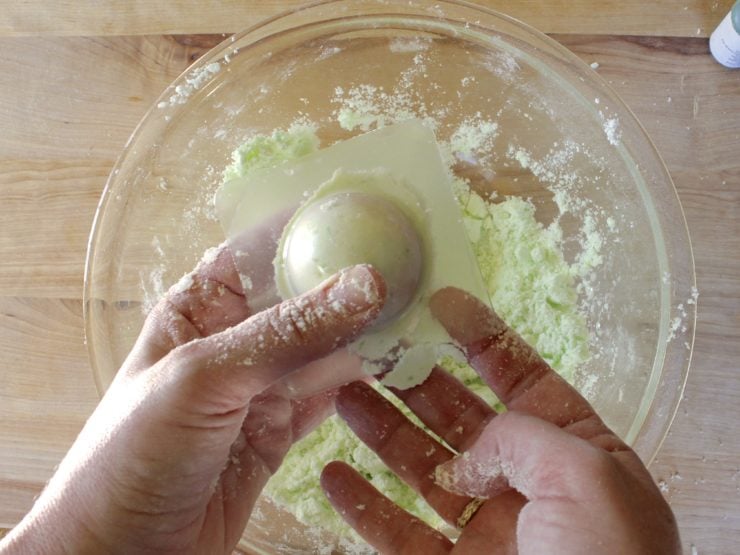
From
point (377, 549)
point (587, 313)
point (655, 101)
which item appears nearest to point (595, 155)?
point (655, 101)

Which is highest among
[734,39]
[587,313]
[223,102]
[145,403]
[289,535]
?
[734,39]

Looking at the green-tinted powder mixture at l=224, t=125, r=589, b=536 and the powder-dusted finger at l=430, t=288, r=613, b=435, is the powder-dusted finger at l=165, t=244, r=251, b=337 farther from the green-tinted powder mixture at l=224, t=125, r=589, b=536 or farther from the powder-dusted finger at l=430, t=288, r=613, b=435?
the powder-dusted finger at l=430, t=288, r=613, b=435

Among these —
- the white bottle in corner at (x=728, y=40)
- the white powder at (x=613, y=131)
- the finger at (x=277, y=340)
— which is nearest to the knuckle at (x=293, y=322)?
the finger at (x=277, y=340)

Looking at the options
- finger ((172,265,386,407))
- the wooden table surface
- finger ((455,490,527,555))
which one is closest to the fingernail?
finger ((172,265,386,407))

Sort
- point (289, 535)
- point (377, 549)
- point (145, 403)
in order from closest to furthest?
point (145, 403)
point (377, 549)
point (289, 535)

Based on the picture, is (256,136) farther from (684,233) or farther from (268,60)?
(684,233)

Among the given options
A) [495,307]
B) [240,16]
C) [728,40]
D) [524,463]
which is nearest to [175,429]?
[524,463]
